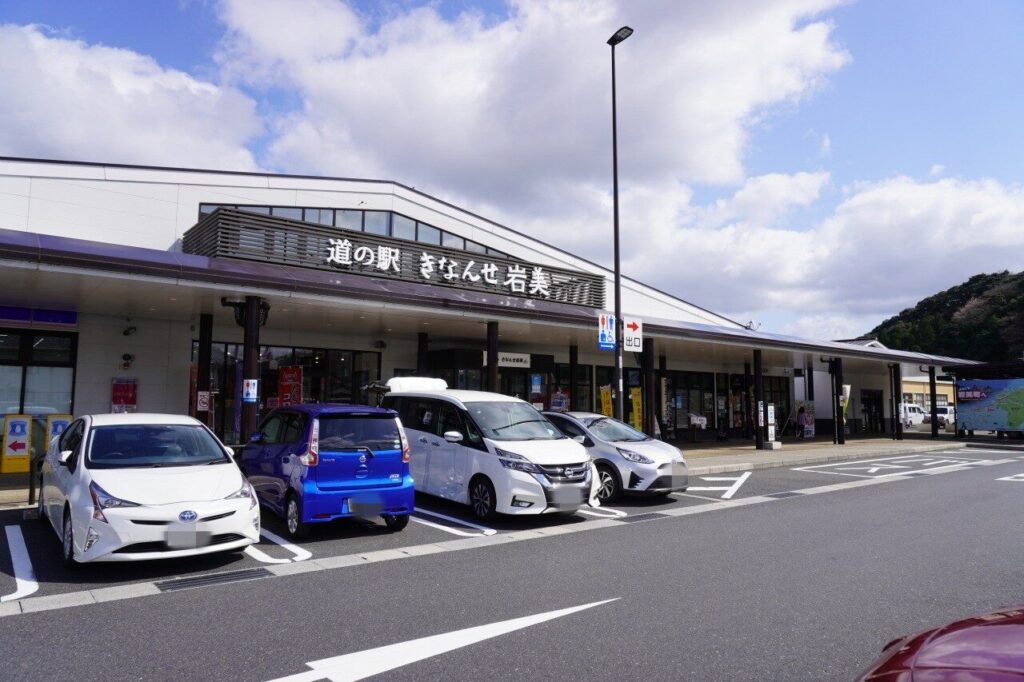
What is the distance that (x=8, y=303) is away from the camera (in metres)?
14.6

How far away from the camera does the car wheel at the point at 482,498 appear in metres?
9.70

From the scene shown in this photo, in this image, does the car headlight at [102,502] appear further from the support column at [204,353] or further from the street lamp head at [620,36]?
the street lamp head at [620,36]

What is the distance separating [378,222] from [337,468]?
1509 cm

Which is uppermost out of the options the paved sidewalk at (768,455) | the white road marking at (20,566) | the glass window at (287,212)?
the glass window at (287,212)

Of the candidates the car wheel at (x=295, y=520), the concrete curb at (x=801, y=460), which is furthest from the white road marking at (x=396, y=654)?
the concrete curb at (x=801, y=460)

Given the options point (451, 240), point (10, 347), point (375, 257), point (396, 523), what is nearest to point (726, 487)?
point (396, 523)

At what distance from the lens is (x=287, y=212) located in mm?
20828

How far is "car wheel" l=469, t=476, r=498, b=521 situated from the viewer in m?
9.70

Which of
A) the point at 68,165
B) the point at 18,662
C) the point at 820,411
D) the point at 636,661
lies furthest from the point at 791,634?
the point at 820,411

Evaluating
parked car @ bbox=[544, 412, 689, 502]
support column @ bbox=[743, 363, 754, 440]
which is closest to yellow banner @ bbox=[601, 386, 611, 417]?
support column @ bbox=[743, 363, 754, 440]

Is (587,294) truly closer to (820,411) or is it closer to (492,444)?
(492,444)

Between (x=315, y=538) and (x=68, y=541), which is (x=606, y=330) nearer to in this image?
(x=315, y=538)

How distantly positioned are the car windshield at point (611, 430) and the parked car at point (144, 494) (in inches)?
269

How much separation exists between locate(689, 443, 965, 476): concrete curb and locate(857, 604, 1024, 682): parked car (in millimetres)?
13886
